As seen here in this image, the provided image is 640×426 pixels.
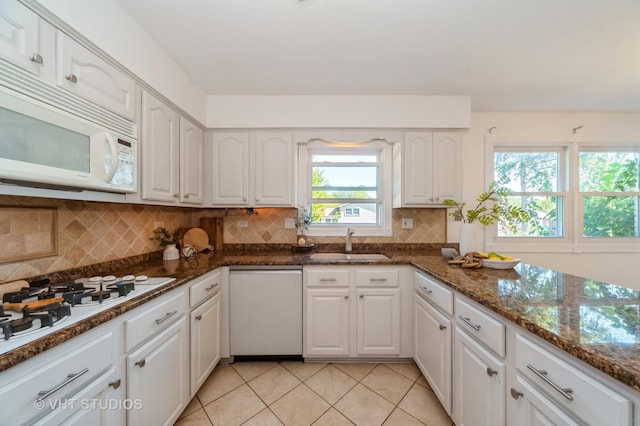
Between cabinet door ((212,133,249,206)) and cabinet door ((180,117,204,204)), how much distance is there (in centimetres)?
12

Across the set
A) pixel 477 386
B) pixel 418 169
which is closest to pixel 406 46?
pixel 418 169

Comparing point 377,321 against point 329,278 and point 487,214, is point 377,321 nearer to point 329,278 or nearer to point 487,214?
point 329,278

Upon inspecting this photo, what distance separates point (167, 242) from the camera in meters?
2.01

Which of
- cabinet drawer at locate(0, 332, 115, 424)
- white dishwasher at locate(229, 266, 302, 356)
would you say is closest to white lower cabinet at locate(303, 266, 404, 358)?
white dishwasher at locate(229, 266, 302, 356)

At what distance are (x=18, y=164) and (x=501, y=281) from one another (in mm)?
2194

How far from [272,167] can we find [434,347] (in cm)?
194

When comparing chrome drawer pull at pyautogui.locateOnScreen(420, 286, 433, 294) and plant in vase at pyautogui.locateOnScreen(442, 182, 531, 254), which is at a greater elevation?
plant in vase at pyautogui.locateOnScreen(442, 182, 531, 254)

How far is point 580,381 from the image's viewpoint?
67cm

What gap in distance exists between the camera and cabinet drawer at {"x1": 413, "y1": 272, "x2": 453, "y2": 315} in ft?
4.53

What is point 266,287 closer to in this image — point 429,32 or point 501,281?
point 501,281

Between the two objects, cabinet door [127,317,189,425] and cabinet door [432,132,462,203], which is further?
cabinet door [432,132,462,203]

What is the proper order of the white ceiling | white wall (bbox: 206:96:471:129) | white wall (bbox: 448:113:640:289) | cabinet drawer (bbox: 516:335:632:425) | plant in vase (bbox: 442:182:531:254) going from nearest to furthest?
cabinet drawer (bbox: 516:335:632:425) < the white ceiling < plant in vase (bbox: 442:182:531:254) < white wall (bbox: 206:96:471:129) < white wall (bbox: 448:113:640:289)

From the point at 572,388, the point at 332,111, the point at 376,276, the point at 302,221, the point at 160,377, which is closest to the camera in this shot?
the point at 572,388

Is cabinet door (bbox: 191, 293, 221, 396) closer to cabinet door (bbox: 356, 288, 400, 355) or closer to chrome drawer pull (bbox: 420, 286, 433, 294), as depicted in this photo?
cabinet door (bbox: 356, 288, 400, 355)
